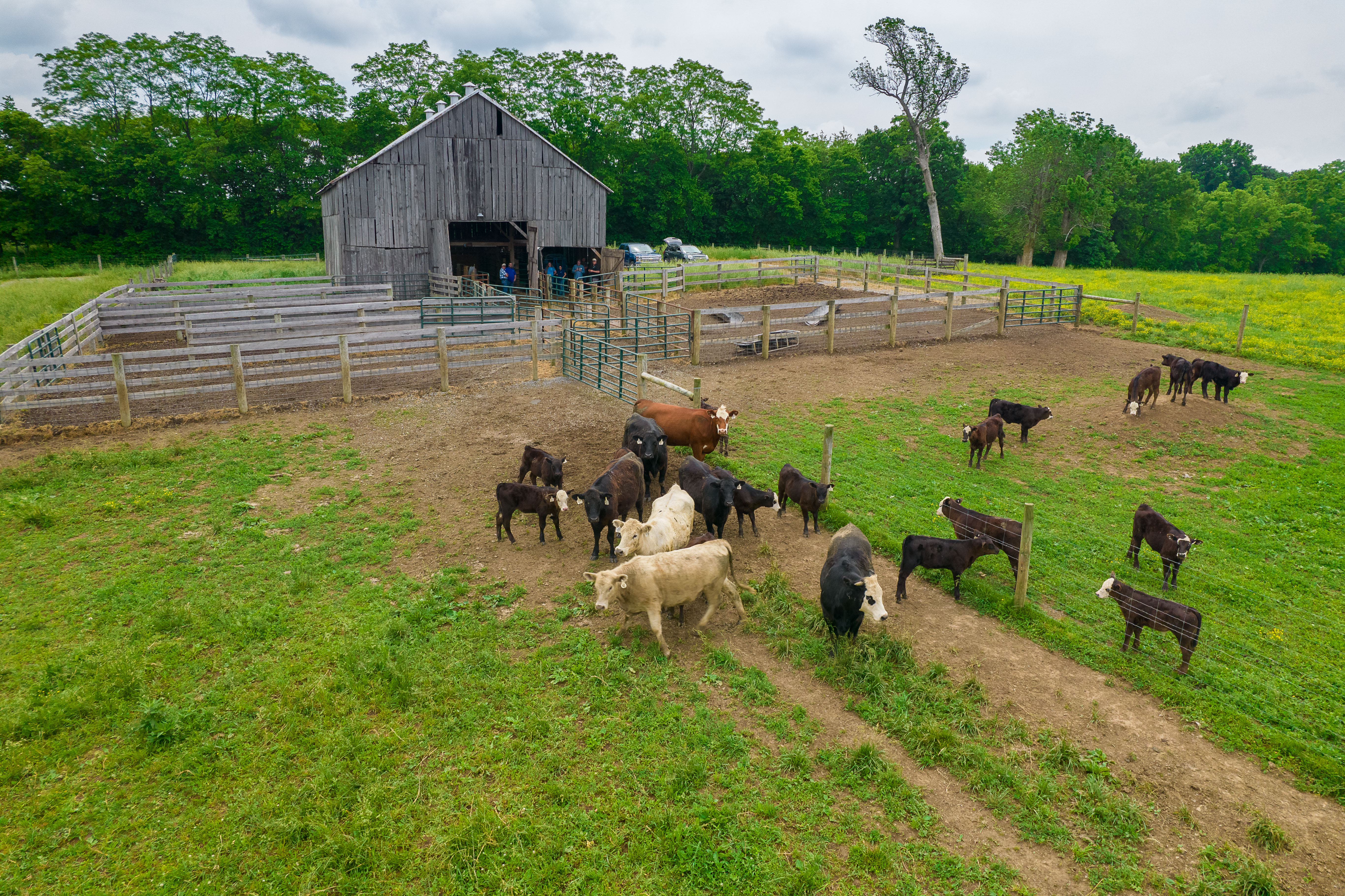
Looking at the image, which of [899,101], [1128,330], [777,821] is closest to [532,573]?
[777,821]

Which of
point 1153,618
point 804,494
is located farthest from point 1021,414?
point 1153,618

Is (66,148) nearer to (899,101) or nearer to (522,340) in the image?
(522,340)

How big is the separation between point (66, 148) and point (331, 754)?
53553mm

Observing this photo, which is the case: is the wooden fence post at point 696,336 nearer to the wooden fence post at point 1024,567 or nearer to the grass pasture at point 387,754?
the grass pasture at point 387,754

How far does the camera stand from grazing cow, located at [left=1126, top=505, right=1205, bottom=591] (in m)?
7.71

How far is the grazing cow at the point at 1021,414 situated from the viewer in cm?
1235

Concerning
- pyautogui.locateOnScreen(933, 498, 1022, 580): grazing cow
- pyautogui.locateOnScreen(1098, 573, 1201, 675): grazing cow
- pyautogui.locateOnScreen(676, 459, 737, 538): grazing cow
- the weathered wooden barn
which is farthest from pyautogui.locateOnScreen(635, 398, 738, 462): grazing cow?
the weathered wooden barn

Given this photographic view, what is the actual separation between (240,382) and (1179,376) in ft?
57.5

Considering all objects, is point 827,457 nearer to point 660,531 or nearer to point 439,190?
point 660,531

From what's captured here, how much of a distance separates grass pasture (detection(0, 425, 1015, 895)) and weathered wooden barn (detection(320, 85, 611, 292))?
65.4 feet

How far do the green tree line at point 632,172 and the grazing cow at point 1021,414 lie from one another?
38.2 metres

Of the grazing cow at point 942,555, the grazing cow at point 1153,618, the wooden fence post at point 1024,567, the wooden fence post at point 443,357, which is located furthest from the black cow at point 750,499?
the wooden fence post at point 443,357

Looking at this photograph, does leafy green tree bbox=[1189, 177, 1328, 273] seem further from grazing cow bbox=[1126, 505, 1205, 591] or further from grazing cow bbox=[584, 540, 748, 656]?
grazing cow bbox=[584, 540, 748, 656]

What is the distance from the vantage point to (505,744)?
527 centimetres
